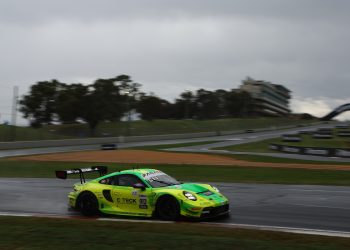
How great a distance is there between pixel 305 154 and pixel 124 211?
27.7 m

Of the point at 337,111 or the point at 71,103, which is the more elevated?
the point at 337,111

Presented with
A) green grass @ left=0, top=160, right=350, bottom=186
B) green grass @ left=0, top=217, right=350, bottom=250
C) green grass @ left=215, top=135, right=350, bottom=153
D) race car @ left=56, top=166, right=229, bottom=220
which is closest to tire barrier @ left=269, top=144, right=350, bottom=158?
green grass @ left=215, top=135, right=350, bottom=153

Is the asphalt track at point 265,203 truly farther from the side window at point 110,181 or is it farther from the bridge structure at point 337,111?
the bridge structure at point 337,111

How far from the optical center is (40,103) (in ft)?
274

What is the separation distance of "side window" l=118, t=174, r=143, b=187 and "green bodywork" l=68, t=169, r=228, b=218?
76 mm

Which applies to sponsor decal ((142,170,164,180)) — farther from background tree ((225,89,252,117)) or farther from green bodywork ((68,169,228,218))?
background tree ((225,89,252,117))

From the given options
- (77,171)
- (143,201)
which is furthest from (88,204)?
(143,201)

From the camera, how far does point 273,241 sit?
8.20 metres

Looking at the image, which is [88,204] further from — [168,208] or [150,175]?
[168,208]

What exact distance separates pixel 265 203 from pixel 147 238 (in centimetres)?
607

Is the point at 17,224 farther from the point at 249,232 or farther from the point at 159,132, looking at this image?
the point at 159,132

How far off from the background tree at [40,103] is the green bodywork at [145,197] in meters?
72.5

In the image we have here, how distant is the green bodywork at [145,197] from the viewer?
10.8m

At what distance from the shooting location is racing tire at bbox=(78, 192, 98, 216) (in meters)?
12.4
